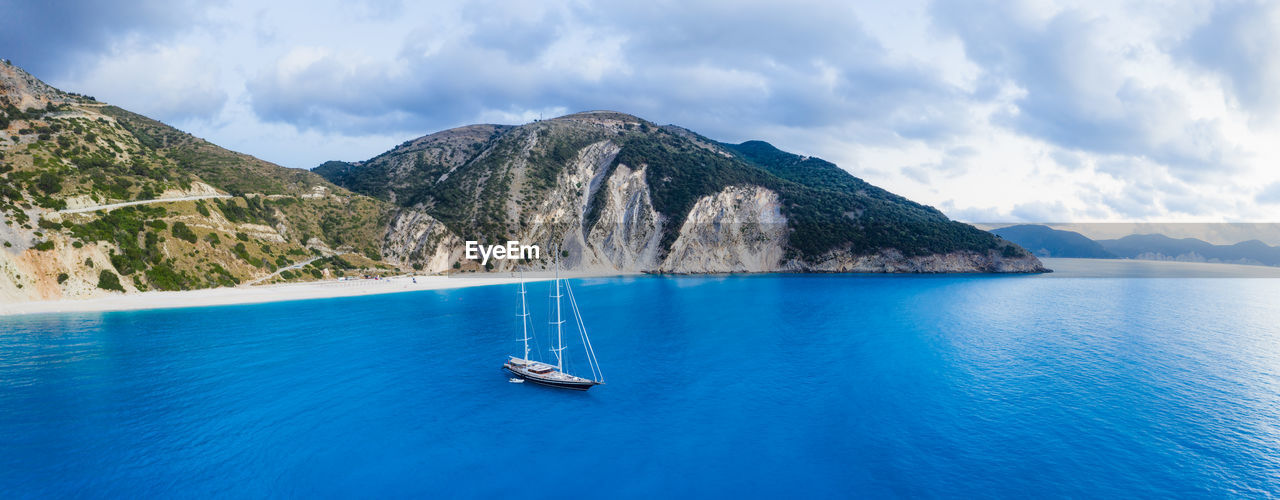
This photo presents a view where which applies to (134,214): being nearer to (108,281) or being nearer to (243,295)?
(108,281)

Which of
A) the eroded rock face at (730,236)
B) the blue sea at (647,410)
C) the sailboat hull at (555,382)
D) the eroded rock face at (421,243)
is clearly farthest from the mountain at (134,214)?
the eroded rock face at (730,236)

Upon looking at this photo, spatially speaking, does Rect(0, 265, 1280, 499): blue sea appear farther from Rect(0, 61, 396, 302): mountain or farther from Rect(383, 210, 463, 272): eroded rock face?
Rect(383, 210, 463, 272): eroded rock face

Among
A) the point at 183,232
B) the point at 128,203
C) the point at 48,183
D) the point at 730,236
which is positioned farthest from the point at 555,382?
the point at 730,236

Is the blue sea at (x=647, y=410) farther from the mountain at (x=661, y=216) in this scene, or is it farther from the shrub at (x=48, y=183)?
the mountain at (x=661, y=216)

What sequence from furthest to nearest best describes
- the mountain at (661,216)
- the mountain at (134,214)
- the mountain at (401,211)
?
the mountain at (661,216) < the mountain at (401,211) < the mountain at (134,214)

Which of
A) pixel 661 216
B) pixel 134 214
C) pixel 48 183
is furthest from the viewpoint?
pixel 661 216
